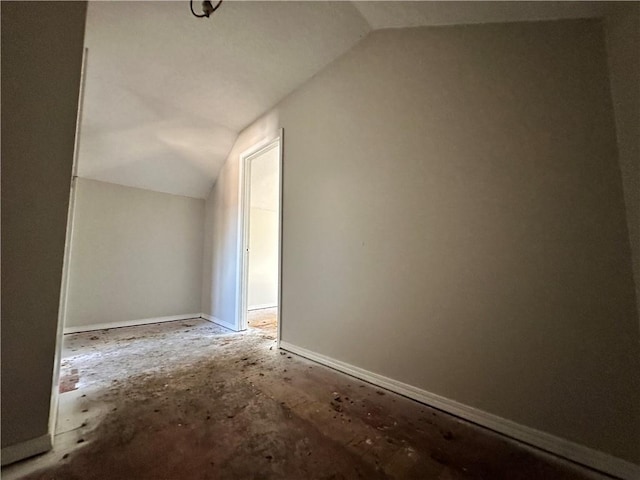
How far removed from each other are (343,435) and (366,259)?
1124 mm

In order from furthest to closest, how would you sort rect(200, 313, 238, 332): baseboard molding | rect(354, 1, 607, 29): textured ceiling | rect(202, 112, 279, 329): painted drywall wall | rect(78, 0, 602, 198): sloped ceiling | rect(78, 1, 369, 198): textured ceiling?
rect(200, 313, 238, 332): baseboard molding < rect(202, 112, 279, 329): painted drywall wall < rect(78, 1, 369, 198): textured ceiling < rect(78, 0, 602, 198): sloped ceiling < rect(354, 1, 607, 29): textured ceiling

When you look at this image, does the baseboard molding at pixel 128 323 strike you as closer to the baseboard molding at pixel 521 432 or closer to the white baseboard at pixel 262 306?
the white baseboard at pixel 262 306

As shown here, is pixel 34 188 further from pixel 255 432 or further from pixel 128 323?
pixel 128 323

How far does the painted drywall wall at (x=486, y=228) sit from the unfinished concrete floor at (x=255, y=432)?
23 centimetres

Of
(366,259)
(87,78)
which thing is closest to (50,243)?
(366,259)

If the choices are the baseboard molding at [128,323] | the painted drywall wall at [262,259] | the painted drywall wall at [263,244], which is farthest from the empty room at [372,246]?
the painted drywall wall at [262,259]

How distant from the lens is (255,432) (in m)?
1.32

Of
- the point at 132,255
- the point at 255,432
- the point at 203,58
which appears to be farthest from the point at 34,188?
the point at 132,255

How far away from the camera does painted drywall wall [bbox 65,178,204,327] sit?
3463 millimetres

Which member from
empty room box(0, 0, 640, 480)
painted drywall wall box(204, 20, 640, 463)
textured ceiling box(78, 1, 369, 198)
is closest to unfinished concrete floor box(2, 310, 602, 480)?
empty room box(0, 0, 640, 480)

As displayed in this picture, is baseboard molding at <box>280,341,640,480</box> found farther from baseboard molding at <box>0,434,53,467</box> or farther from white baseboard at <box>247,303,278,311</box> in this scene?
white baseboard at <box>247,303,278,311</box>

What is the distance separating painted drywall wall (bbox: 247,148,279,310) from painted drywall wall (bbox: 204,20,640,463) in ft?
8.83

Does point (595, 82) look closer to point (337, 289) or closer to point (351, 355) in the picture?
point (337, 289)

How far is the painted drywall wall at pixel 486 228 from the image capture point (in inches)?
45.3
